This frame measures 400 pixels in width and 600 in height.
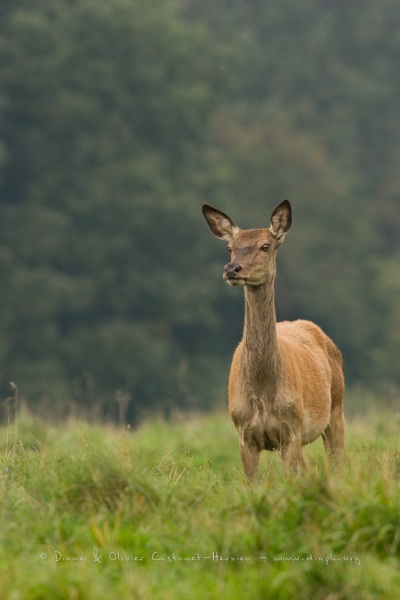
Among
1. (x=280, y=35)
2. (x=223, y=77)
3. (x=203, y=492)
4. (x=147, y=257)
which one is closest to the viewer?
(x=203, y=492)

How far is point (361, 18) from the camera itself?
4494 cm

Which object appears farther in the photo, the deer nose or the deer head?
the deer head

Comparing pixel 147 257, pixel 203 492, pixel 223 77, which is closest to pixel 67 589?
pixel 203 492

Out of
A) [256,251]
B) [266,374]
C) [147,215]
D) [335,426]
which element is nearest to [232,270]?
[256,251]

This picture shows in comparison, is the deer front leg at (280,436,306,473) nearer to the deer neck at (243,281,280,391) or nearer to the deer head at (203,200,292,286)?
the deer neck at (243,281,280,391)

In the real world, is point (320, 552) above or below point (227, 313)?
below

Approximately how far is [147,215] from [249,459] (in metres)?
24.3

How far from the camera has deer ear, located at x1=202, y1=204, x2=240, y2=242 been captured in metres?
9.48

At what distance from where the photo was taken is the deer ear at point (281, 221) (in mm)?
9117

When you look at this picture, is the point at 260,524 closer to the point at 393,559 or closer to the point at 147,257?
the point at 393,559

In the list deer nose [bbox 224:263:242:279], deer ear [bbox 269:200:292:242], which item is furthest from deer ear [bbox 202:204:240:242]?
deer nose [bbox 224:263:242:279]

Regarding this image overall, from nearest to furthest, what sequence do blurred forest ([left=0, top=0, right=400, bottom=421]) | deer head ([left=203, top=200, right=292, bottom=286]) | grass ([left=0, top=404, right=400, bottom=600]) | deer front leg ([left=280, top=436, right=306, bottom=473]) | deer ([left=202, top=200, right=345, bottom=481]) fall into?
grass ([left=0, top=404, right=400, bottom=600])
deer front leg ([left=280, top=436, right=306, bottom=473])
deer ([left=202, top=200, right=345, bottom=481])
deer head ([left=203, top=200, right=292, bottom=286])
blurred forest ([left=0, top=0, right=400, bottom=421])

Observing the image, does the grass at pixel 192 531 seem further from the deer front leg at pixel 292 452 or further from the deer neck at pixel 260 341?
the deer neck at pixel 260 341

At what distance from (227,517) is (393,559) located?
0.88 metres
